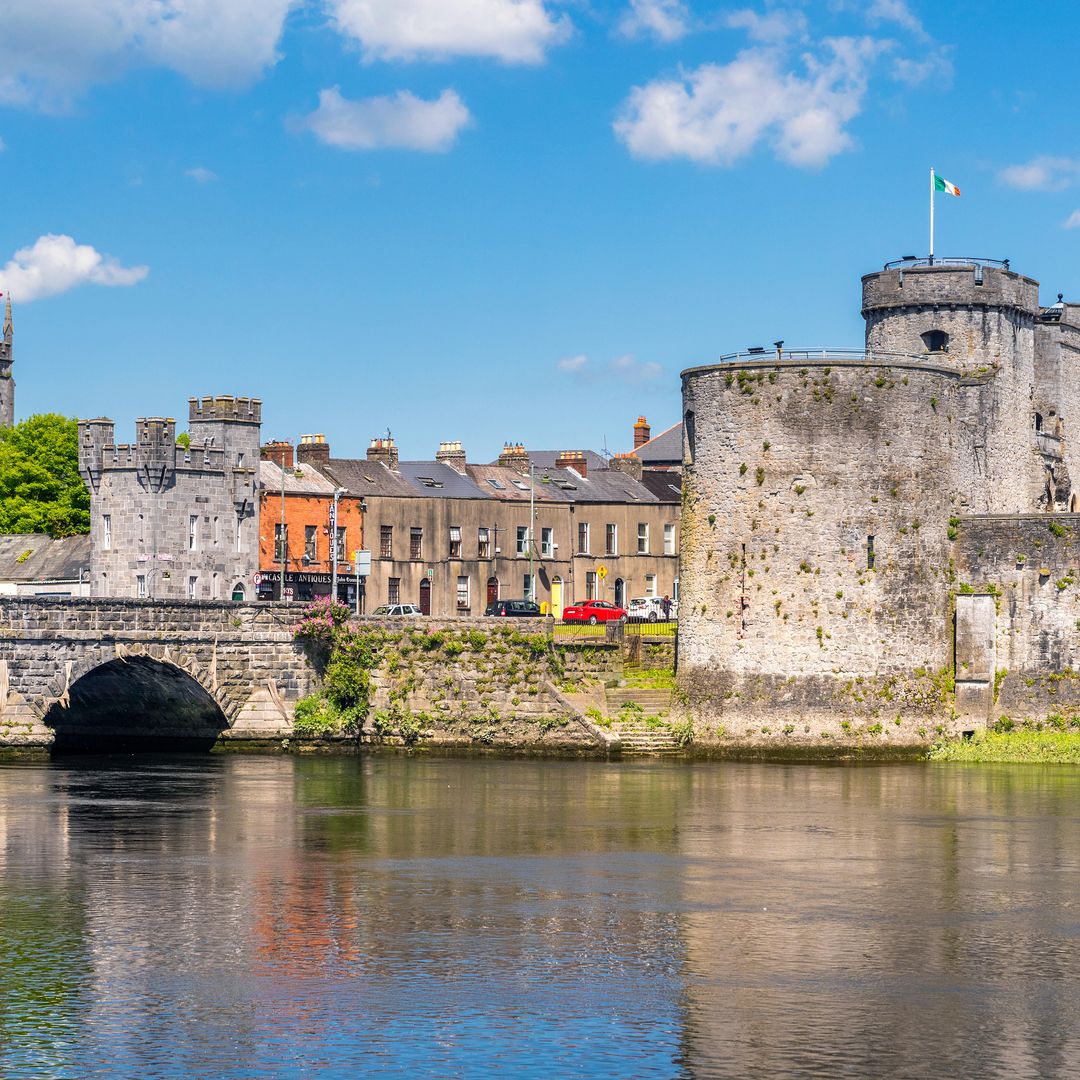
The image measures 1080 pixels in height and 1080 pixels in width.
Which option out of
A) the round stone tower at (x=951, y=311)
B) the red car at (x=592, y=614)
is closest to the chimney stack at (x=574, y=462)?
the red car at (x=592, y=614)

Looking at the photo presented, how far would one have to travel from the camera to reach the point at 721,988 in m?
25.7

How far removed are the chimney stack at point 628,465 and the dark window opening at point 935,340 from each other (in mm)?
39622

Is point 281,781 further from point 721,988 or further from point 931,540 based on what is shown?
point 721,988

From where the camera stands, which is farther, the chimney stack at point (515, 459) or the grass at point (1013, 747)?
the chimney stack at point (515, 459)

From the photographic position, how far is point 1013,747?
56.2m

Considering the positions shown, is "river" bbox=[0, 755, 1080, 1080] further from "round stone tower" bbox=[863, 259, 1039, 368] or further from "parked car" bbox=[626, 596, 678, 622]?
"parked car" bbox=[626, 596, 678, 622]

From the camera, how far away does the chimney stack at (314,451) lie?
91744mm

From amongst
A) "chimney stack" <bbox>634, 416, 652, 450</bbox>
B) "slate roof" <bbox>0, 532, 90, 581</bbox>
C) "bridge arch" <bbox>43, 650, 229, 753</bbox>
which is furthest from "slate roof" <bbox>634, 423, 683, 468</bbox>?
"bridge arch" <bbox>43, 650, 229, 753</bbox>

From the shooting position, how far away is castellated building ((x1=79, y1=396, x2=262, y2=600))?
267 ft

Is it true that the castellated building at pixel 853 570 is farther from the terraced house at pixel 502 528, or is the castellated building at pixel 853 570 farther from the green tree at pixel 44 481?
the green tree at pixel 44 481

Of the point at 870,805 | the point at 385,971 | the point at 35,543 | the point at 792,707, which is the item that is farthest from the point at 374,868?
the point at 35,543

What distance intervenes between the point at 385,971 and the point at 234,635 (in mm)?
34667

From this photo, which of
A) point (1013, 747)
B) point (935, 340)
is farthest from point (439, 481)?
point (1013, 747)

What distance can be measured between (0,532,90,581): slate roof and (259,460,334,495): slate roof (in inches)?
317
